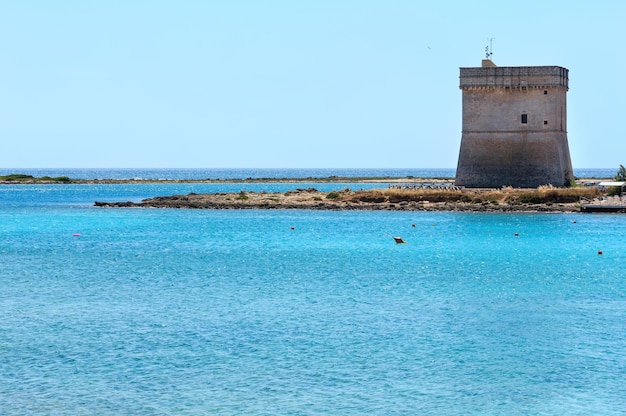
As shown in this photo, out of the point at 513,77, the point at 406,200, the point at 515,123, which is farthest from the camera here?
the point at 406,200

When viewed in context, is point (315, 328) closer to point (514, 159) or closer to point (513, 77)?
point (513, 77)

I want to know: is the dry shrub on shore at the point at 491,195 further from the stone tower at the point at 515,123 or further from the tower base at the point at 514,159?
the stone tower at the point at 515,123

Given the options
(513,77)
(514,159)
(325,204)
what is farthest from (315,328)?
(514,159)

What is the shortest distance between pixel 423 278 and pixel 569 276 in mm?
4188

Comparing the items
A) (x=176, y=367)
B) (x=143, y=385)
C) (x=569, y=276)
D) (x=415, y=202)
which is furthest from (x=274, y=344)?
(x=415, y=202)

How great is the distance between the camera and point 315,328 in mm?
19000

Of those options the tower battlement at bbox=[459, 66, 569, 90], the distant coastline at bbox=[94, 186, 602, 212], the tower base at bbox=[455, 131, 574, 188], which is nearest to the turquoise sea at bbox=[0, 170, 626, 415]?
the distant coastline at bbox=[94, 186, 602, 212]

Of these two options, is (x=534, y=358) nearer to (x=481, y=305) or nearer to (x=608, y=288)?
(x=481, y=305)

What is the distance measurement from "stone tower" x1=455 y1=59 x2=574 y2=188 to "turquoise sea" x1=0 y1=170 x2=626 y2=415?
62.2 ft

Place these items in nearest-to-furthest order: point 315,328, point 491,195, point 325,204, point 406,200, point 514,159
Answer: point 315,328, point 491,195, point 514,159, point 406,200, point 325,204

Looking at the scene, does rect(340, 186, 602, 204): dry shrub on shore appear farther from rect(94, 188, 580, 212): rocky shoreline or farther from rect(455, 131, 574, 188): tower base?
rect(455, 131, 574, 188): tower base

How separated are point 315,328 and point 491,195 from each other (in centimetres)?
3704

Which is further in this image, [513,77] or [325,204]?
[325,204]

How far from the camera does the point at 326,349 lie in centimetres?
1697
